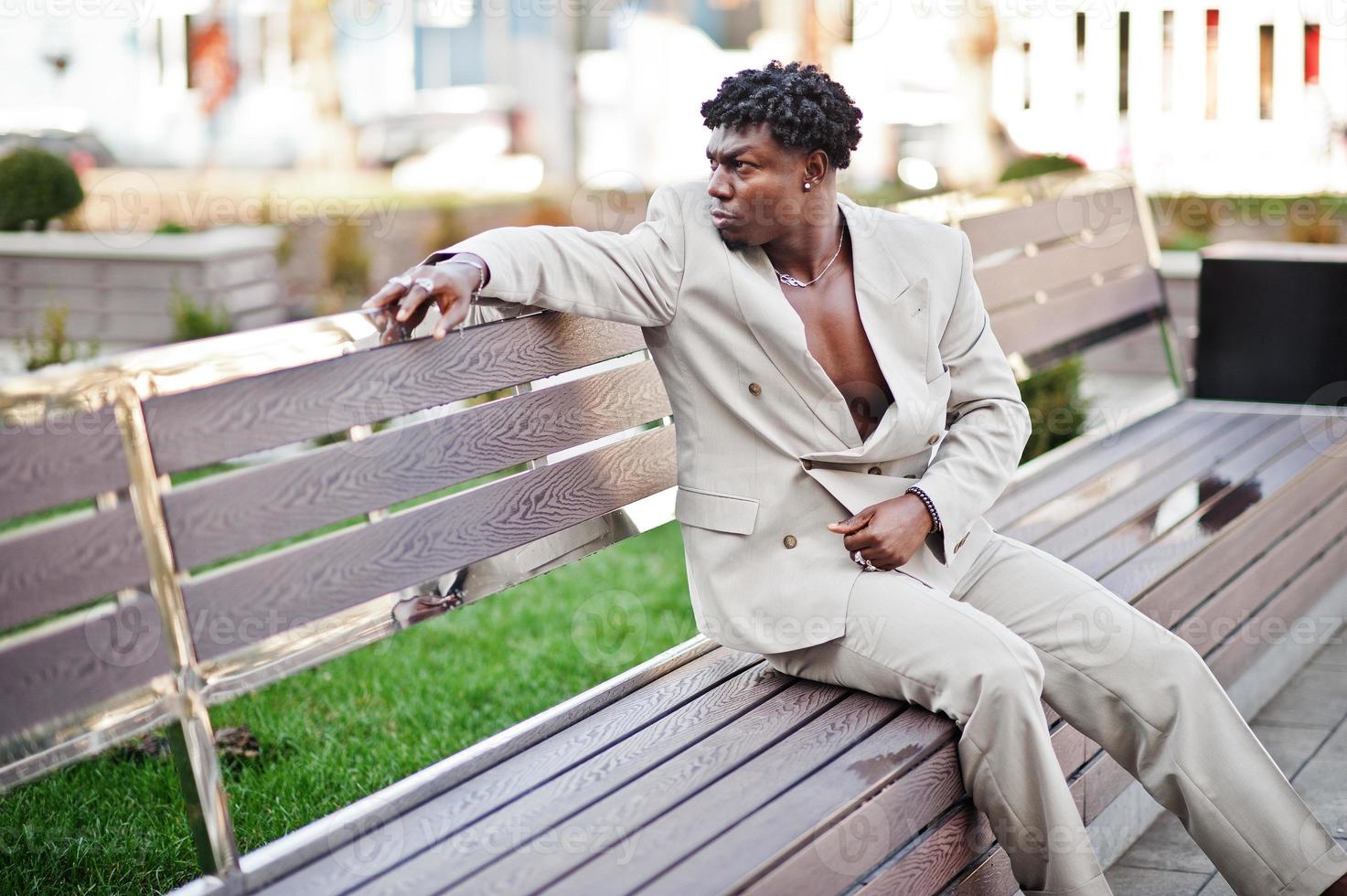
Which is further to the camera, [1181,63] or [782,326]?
[1181,63]

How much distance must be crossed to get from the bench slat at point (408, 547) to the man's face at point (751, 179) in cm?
63

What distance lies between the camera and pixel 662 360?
305cm

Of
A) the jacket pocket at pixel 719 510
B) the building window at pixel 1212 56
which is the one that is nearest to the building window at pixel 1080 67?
the building window at pixel 1212 56

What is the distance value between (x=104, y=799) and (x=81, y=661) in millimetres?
1710

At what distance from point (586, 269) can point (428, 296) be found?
13.5 inches

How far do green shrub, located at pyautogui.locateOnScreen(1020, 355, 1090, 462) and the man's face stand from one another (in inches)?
132

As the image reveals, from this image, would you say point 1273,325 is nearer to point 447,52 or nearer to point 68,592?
point 68,592

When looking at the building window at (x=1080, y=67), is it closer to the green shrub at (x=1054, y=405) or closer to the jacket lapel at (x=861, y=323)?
the green shrub at (x=1054, y=405)

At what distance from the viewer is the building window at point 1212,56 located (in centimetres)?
2000

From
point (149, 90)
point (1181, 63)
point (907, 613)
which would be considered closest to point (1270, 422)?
point (907, 613)

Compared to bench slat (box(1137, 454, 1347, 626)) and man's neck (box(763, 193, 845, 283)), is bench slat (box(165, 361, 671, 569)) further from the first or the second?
bench slat (box(1137, 454, 1347, 626))

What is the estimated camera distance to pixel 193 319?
9.19m

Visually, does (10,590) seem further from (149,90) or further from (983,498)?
(149,90)

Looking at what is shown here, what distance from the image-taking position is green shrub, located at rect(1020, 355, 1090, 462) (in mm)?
6164
